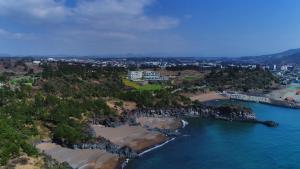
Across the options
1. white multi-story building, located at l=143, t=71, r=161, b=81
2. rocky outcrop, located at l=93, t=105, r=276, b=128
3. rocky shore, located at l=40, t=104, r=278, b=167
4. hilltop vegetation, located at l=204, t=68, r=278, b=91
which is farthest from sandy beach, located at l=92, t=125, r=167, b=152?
white multi-story building, located at l=143, t=71, r=161, b=81

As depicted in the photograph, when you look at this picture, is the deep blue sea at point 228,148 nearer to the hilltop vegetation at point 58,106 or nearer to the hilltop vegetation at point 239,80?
the hilltop vegetation at point 58,106

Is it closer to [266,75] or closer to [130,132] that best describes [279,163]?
[130,132]

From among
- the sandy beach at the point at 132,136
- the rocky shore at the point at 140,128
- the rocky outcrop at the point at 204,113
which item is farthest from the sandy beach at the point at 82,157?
the rocky outcrop at the point at 204,113

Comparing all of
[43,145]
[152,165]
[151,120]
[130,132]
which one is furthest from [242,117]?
[43,145]

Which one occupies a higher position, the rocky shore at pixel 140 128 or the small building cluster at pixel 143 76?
the small building cluster at pixel 143 76

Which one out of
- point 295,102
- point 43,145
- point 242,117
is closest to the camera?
point 43,145
